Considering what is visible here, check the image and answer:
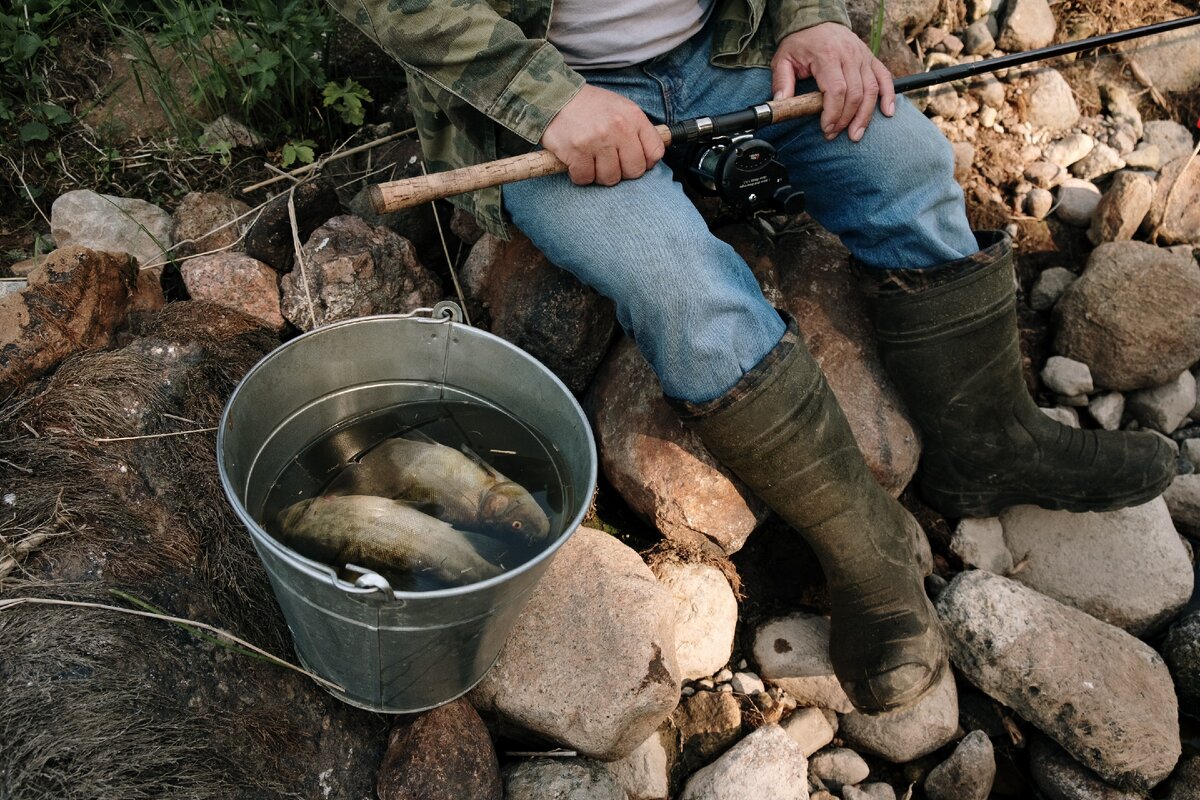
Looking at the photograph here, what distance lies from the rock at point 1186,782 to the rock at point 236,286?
2.93m

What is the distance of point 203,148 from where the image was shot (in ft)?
11.1

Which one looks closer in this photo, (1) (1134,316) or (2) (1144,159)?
(1) (1134,316)

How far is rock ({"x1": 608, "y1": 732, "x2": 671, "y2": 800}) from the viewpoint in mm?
2482

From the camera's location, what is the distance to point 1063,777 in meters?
2.63

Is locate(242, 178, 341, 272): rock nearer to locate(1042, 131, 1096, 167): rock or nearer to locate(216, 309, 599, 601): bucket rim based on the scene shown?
locate(216, 309, 599, 601): bucket rim

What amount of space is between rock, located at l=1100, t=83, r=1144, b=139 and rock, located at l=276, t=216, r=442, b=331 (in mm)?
3089

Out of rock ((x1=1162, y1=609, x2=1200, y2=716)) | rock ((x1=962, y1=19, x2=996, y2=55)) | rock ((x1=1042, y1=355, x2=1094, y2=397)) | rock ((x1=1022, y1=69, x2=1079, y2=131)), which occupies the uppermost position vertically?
rock ((x1=962, y1=19, x2=996, y2=55))

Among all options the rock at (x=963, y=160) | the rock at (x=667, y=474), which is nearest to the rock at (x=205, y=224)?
the rock at (x=667, y=474)

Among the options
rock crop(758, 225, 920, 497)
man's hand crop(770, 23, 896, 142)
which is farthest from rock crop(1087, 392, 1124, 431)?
man's hand crop(770, 23, 896, 142)

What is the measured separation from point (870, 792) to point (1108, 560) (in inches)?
44.0

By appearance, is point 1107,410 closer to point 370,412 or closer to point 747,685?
point 747,685

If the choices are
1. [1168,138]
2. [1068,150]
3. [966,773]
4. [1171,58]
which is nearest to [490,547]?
[966,773]

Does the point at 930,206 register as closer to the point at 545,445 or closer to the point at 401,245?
the point at 545,445

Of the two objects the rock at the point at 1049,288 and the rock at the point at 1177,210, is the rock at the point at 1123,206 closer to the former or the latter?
the rock at the point at 1177,210
